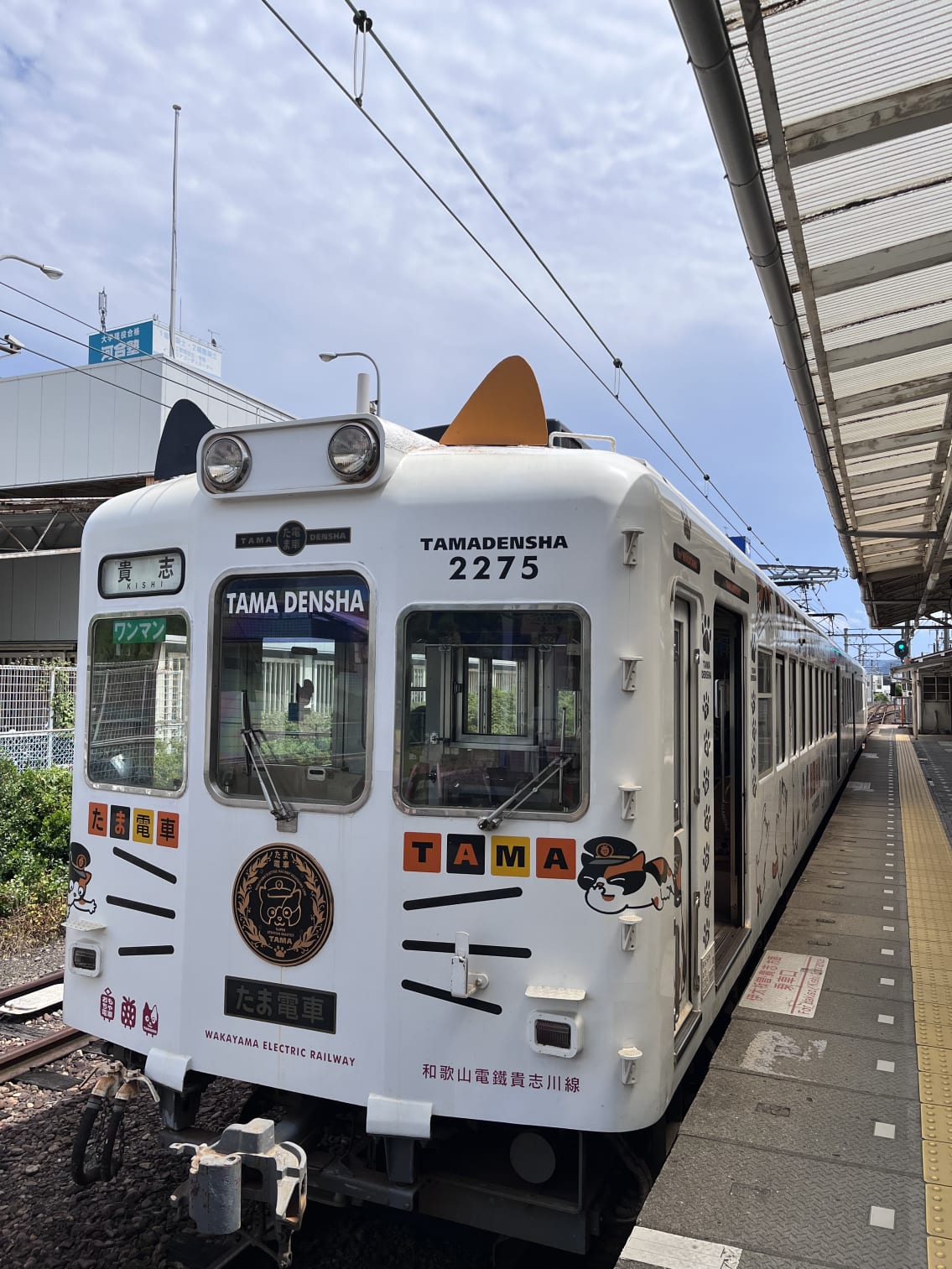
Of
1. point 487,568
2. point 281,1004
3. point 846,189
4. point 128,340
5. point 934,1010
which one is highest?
point 128,340

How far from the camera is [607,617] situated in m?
3.12

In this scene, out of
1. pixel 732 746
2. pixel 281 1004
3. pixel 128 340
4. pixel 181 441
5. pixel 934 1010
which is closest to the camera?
pixel 281 1004

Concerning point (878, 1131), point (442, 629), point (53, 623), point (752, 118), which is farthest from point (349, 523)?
point (53, 623)

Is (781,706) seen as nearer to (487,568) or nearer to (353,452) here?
(487,568)

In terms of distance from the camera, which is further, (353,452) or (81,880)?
(81,880)

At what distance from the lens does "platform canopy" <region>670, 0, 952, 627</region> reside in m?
4.75

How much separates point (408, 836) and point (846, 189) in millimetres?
5296

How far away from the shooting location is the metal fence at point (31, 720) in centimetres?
1226

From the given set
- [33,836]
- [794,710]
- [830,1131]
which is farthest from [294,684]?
[33,836]

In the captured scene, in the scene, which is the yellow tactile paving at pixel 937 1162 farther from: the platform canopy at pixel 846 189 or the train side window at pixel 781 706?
the platform canopy at pixel 846 189

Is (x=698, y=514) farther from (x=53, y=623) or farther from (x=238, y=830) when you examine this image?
(x=53, y=623)

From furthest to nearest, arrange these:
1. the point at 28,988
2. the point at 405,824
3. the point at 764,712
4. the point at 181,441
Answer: the point at 28,988 < the point at 764,712 < the point at 181,441 < the point at 405,824

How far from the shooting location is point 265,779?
342 centimetres

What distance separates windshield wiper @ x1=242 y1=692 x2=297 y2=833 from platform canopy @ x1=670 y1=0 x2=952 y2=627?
318cm
